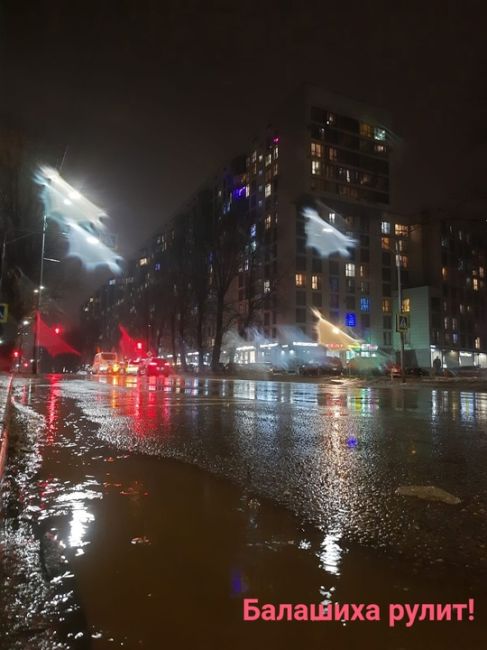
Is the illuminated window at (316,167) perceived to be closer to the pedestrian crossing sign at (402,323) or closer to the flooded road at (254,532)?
the pedestrian crossing sign at (402,323)

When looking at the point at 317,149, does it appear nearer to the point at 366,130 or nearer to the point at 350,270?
the point at 366,130

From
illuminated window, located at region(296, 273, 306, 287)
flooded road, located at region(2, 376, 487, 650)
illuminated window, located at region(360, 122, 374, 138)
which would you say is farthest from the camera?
illuminated window, located at region(360, 122, 374, 138)

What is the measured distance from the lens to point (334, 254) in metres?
85.9

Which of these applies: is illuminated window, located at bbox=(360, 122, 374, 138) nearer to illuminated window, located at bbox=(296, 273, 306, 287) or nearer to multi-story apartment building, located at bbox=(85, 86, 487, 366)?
multi-story apartment building, located at bbox=(85, 86, 487, 366)

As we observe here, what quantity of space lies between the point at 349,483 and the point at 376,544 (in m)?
1.77

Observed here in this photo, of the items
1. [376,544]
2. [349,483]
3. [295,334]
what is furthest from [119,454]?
[295,334]

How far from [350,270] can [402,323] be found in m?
60.0

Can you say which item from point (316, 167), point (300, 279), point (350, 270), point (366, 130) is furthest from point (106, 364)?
point (366, 130)

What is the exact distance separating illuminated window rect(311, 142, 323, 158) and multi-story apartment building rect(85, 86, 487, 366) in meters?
0.16

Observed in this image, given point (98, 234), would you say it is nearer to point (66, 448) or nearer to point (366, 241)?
point (66, 448)

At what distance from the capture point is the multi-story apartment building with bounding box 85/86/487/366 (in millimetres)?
80500

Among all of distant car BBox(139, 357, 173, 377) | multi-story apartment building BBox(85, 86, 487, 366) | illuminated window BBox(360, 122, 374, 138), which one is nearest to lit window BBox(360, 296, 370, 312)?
multi-story apartment building BBox(85, 86, 487, 366)

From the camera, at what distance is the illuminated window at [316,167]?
8188 cm

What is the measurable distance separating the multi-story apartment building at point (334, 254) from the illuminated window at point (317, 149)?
158mm
